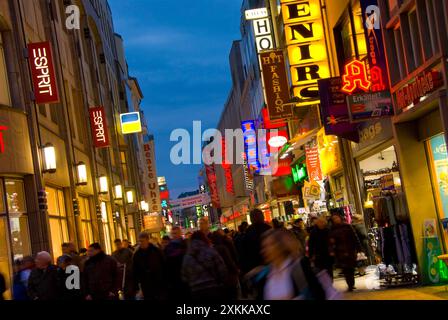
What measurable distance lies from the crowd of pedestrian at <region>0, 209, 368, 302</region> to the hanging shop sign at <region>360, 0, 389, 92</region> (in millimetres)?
3446

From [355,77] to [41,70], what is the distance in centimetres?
862

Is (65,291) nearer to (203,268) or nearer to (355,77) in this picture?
(203,268)

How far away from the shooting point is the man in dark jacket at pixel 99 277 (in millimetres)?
14023

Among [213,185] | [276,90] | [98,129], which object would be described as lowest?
[213,185]

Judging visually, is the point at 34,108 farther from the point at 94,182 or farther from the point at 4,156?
the point at 94,182

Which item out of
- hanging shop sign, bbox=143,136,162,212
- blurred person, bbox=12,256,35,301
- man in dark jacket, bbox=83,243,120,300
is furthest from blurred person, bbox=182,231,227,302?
hanging shop sign, bbox=143,136,162,212

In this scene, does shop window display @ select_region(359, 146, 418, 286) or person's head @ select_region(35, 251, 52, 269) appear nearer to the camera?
person's head @ select_region(35, 251, 52, 269)

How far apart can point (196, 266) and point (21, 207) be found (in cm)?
1123

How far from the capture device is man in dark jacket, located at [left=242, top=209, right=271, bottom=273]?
14273mm

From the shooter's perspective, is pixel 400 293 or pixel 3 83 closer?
pixel 400 293

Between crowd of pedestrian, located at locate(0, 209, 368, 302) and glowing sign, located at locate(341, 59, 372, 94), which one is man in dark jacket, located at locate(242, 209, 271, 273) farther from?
glowing sign, located at locate(341, 59, 372, 94)

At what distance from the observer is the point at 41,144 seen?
22344 millimetres

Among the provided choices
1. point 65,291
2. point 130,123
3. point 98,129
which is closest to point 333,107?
point 65,291

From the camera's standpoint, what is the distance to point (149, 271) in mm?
13445
